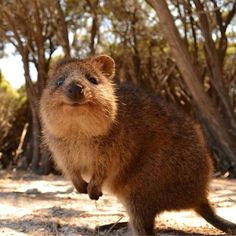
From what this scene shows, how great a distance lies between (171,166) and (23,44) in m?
7.72

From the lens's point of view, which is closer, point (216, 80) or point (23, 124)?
point (216, 80)

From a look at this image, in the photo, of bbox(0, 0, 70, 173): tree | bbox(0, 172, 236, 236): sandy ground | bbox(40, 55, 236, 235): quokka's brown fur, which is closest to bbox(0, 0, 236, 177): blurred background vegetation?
bbox(0, 0, 70, 173): tree

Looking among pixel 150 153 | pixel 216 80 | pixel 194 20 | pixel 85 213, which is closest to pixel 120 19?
pixel 194 20

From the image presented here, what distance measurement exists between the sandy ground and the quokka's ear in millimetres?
1397

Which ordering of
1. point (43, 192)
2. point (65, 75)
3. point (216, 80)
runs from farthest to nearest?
point (216, 80) < point (43, 192) < point (65, 75)

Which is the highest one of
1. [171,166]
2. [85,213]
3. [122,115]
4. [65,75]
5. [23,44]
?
[23,44]

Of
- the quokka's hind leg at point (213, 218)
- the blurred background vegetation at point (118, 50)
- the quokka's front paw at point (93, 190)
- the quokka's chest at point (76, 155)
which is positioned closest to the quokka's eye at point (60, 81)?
the quokka's chest at point (76, 155)

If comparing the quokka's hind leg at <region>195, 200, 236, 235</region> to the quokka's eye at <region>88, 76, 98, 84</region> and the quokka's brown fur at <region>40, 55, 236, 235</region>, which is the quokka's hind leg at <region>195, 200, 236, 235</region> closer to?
the quokka's brown fur at <region>40, 55, 236, 235</region>

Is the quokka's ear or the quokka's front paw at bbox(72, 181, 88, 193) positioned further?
the quokka's ear

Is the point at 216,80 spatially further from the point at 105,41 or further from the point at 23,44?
the point at 105,41

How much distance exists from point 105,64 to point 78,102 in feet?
2.94

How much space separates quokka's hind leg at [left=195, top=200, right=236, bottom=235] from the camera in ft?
14.9

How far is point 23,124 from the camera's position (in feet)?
49.4

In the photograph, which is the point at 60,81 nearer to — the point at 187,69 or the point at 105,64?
the point at 105,64
